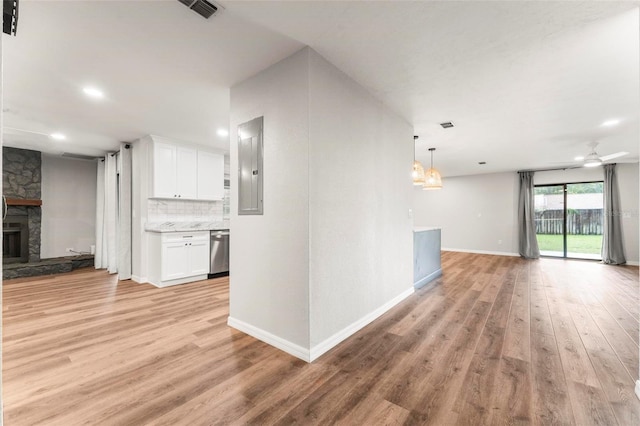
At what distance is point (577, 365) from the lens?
2344mm

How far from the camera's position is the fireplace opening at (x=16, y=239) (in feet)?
18.6

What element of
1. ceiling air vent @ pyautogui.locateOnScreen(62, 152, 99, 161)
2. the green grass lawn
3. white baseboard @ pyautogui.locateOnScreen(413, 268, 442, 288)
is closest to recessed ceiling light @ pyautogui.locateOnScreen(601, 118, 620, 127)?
white baseboard @ pyautogui.locateOnScreen(413, 268, 442, 288)

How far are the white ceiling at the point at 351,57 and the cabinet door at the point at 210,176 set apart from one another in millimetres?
1343

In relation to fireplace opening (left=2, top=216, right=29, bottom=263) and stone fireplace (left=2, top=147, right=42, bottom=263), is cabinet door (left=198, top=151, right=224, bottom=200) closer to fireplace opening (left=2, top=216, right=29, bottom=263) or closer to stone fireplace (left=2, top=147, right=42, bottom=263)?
stone fireplace (left=2, top=147, right=42, bottom=263)

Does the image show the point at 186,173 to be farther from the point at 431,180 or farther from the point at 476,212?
the point at 476,212

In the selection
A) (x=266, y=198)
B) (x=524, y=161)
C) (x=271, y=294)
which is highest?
(x=524, y=161)

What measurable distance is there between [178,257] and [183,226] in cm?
79

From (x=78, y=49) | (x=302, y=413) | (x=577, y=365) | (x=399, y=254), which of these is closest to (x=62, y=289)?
(x=78, y=49)

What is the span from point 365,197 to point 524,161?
5836 mm

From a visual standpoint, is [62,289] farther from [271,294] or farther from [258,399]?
[258,399]

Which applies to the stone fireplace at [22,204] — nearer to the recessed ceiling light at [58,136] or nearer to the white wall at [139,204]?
the recessed ceiling light at [58,136]

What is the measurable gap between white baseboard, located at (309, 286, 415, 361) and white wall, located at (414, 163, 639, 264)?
6279 mm

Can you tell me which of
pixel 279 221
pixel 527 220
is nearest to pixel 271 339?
pixel 279 221

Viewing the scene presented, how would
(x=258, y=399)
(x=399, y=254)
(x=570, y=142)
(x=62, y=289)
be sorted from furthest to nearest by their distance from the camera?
(x=570, y=142)
(x=62, y=289)
(x=399, y=254)
(x=258, y=399)
